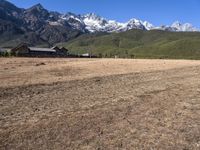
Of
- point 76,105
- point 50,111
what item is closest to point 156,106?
point 76,105

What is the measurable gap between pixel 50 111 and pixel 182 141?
5.63 meters

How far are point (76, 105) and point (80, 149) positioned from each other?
599 centimetres

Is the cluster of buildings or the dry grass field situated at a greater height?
the dry grass field

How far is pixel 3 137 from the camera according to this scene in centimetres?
1190

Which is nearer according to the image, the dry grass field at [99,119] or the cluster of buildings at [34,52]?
the dry grass field at [99,119]

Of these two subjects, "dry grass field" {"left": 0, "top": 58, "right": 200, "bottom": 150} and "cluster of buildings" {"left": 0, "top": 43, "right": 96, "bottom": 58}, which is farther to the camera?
"cluster of buildings" {"left": 0, "top": 43, "right": 96, "bottom": 58}

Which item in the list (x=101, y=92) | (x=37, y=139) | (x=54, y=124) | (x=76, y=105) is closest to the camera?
(x=37, y=139)

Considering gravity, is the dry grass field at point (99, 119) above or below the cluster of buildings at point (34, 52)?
above

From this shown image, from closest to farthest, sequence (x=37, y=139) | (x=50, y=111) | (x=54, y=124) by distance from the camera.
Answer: (x=37, y=139)
(x=54, y=124)
(x=50, y=111)

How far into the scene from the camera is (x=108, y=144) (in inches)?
453

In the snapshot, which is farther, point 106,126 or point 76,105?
point 76,105

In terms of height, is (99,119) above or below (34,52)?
above

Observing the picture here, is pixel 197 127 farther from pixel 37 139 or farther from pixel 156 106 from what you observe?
pixel 37 139

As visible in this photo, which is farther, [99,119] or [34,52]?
[34,52]
